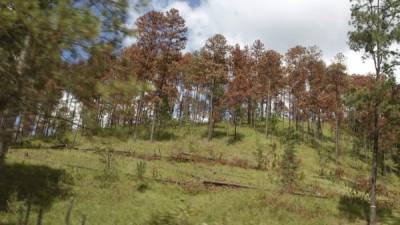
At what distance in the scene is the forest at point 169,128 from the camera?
19.9 feet

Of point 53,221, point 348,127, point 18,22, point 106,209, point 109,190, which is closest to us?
point 18,22

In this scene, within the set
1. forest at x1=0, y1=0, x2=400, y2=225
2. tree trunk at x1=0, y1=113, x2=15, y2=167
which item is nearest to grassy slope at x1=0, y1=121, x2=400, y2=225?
forest at x1=0, y1=0, x2=400, y2=225

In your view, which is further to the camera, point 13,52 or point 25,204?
point 25,204

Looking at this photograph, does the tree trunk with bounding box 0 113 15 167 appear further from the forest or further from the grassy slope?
the grassy slope

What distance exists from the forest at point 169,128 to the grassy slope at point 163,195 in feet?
0.36

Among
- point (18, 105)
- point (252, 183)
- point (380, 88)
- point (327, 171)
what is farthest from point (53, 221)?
point (327, 171)

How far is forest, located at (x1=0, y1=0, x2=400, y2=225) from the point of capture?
6.08m

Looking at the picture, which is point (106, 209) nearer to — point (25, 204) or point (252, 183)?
point (25, 204)

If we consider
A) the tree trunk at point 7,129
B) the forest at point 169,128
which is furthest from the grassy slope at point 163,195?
the tree trunk at point 7,129

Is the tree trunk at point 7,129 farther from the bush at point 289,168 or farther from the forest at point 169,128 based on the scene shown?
the bush at point 289,168

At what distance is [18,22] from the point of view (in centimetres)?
584

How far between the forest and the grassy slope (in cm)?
11

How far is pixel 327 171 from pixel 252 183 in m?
13.7

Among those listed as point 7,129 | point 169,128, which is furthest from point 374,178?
point 169,128
